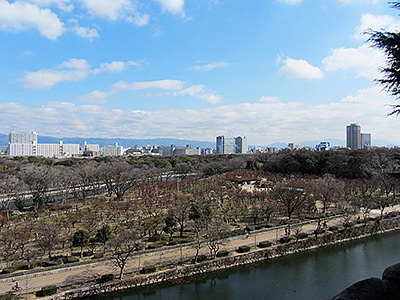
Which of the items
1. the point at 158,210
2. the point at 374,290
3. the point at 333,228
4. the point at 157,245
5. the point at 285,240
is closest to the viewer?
the point at 374,290

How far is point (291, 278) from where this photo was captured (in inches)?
479

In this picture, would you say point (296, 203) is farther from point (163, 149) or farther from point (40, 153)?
point (163, 149)

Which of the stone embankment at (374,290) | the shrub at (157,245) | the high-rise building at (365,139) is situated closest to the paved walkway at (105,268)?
the shrub at (157,245)

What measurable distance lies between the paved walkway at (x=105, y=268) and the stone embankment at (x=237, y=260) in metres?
0.56

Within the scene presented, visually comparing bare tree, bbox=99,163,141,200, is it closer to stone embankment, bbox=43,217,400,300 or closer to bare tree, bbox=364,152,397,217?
stone embankment, bbox=43,217,400,300

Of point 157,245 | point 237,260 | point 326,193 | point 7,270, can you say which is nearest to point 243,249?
point 237,260

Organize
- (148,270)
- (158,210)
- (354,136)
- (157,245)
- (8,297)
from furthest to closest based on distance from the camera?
(354,136), (158,210), (157,245), (148,270), (8,297)

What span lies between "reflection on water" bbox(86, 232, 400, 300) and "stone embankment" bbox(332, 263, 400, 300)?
803 centimetres

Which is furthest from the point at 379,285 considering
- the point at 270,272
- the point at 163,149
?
the point at 163,149

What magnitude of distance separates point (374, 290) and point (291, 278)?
10.2 metres

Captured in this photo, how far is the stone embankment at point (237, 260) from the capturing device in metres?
10.4

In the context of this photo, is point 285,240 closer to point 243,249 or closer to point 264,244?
point 264,244

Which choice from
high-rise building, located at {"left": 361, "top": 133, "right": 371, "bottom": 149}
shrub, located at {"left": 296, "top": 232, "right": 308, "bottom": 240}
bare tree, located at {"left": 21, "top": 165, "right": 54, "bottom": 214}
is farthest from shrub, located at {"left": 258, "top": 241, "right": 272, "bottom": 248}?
high-rise building, located at {"left": 361, "top": 133, "right": 371, "bottom": 149}

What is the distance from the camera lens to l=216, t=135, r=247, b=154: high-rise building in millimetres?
141375
